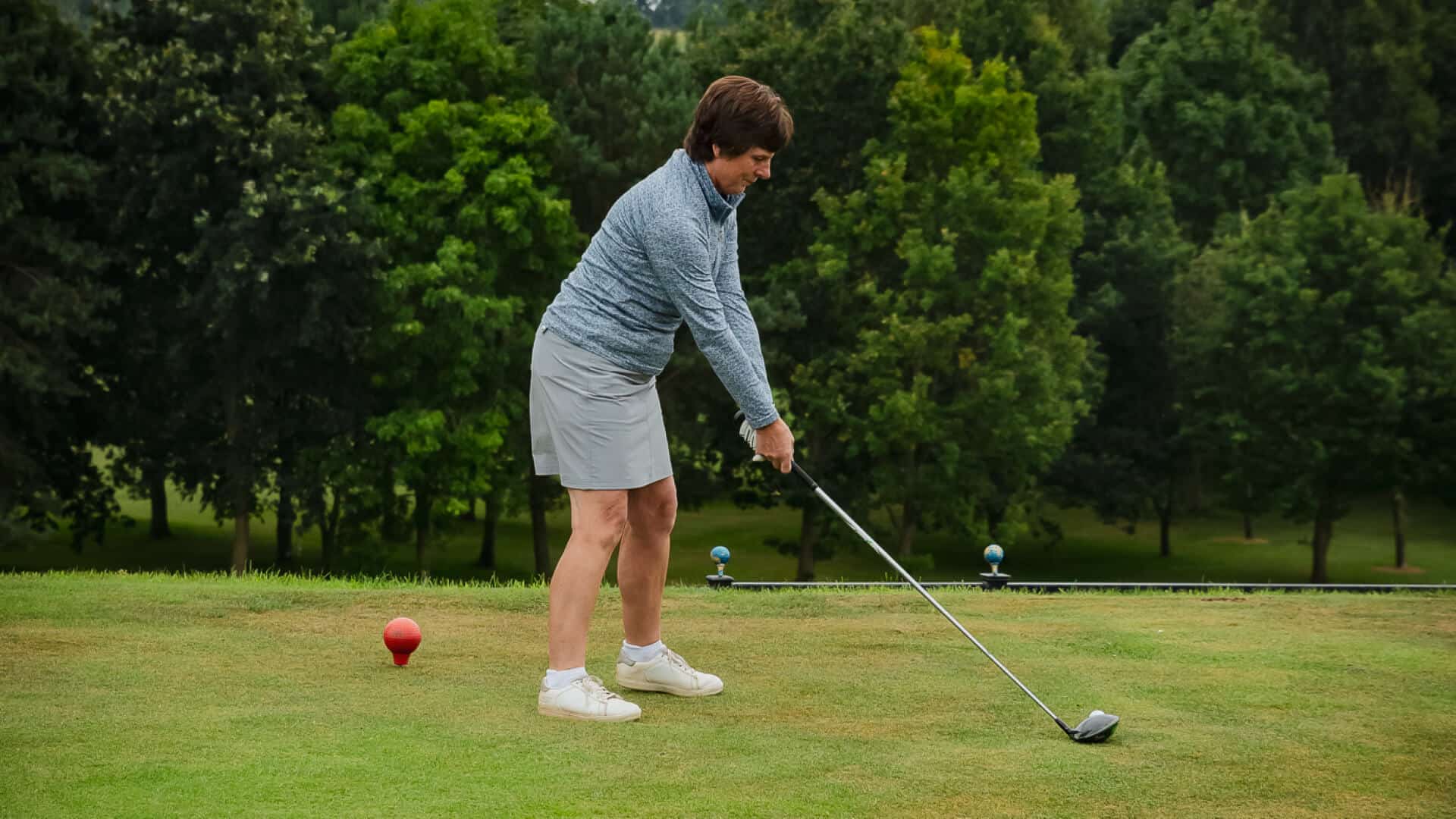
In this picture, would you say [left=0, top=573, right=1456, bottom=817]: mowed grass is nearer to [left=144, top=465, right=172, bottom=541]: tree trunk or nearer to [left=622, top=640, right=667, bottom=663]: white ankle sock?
[left=622, top=640, right=667, bottom=663]: white ankle sock

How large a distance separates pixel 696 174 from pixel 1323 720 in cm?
283

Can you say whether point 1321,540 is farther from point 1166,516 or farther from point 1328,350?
point 1166,516

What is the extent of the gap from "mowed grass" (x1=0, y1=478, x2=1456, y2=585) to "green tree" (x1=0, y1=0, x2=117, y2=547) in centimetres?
416

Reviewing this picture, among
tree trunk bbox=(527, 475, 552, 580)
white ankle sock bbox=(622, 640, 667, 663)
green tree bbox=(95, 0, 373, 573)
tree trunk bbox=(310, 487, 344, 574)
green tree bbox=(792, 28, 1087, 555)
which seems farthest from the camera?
tree trunk bbox=(527, 475, 552, 580)

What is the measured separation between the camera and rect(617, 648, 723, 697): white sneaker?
224 inches

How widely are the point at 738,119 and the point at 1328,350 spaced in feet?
109

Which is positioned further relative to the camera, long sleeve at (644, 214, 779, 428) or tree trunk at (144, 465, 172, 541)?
tree trunk at (144, 465, 172, 541)

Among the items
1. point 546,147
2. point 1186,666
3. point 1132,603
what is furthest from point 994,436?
point 1186,666

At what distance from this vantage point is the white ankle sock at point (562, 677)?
5.34 meters

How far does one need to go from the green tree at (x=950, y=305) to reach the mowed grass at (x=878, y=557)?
221 cm

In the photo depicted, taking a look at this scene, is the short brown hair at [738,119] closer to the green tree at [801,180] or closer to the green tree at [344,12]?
the green tree at [801,180]

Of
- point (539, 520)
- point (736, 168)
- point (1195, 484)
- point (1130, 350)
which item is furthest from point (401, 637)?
point (1195, 484)

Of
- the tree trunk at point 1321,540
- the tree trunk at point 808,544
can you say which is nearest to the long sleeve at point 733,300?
the tree trunk at point 808,544

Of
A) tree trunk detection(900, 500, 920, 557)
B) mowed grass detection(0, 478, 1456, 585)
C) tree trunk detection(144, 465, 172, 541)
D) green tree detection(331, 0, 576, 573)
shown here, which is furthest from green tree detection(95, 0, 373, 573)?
tree trunk detection(900, 500, 920, 557)
